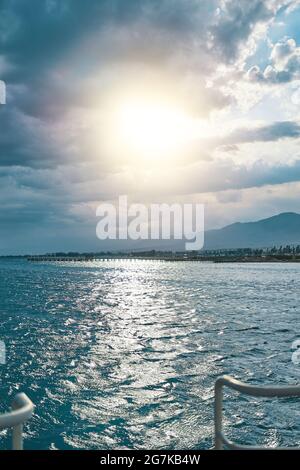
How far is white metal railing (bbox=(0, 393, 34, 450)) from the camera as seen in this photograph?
3.21 m

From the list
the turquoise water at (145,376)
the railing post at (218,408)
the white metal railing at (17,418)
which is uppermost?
the white metal railing at (17,418)

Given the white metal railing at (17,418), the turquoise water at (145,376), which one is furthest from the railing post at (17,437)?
the turquoise water at (145,376)

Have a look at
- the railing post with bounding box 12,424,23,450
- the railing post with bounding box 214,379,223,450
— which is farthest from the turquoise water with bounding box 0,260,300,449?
the railing post with bounding box 12,424,23,450

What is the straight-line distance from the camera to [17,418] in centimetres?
326

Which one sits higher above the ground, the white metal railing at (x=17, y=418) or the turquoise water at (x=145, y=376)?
the white metal railing at (x=17, y=418)

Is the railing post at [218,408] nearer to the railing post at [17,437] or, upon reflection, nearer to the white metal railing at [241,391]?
the white metal railing at [241,391]

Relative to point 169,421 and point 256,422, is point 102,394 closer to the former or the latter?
point 169,421

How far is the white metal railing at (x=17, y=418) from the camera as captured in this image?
3.21 m

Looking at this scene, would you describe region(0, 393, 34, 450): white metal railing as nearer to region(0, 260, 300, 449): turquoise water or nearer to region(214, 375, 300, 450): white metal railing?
region(214, 375, 300, 450): white metal railing

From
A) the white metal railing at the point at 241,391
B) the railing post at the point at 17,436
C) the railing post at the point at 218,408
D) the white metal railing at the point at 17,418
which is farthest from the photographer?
the railing post at the point at 218,408

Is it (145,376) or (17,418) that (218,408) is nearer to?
(17,418)

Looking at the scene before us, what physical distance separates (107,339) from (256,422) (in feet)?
52.8
